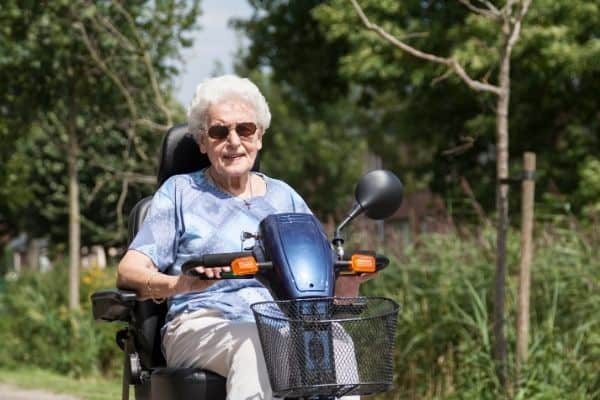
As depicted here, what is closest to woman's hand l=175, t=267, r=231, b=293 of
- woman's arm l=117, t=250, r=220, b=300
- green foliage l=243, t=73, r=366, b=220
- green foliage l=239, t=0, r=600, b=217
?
woman's arm l=117, t=250, r=220, b=300

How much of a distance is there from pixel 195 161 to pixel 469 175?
14512 millimetres

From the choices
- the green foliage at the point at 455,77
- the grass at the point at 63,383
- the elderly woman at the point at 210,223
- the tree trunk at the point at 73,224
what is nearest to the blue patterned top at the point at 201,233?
the elderly woman at the point at 210,223

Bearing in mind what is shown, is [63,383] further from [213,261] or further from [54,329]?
[213,261]

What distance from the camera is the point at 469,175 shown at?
1877 cm

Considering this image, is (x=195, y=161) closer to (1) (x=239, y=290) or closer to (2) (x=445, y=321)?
(1) (x=239, y=290)

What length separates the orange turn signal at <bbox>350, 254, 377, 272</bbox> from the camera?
322cm

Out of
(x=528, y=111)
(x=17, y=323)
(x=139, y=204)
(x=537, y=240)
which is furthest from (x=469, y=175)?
(x=139, y=204)

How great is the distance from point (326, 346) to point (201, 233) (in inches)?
38.3

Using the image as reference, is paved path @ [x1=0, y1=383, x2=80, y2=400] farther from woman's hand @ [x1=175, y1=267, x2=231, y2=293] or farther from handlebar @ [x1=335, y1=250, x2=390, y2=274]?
handlebar @ [x1=335, y1=250, x2=390, y2=274]

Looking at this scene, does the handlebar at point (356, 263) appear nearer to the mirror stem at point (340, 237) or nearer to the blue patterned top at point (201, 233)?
the mirror stem at point (340, 237)

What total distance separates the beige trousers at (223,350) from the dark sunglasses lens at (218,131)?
1.72 feet

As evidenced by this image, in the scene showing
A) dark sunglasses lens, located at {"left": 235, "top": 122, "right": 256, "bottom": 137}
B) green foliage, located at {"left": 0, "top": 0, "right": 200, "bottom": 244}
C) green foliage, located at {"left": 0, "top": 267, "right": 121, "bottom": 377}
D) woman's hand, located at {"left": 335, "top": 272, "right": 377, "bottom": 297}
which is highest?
green foliage, located at {"left": 0, "top": 0, "right": 200, "bottom": 244}

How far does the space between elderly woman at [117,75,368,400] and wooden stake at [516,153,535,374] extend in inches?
135

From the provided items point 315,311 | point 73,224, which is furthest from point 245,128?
point 73,224
